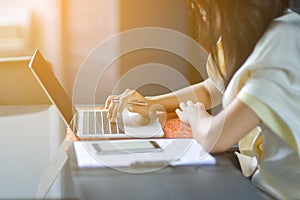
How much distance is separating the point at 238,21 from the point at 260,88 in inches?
7.2

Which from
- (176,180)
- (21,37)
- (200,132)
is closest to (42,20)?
(21,37)

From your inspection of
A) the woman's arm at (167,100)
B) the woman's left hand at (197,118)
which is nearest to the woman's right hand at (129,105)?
the woman's arm at (167,100)

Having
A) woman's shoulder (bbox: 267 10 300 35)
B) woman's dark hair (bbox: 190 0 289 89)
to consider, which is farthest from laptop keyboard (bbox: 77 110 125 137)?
woman's shoulder (bbox: 267 10 300 35)

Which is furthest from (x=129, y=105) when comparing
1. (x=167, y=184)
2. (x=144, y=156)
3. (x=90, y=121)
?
(x=167, y=184)

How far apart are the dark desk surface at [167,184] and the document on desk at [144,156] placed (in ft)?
0.07

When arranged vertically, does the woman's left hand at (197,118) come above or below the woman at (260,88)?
below

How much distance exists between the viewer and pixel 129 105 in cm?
126

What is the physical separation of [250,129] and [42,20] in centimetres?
140

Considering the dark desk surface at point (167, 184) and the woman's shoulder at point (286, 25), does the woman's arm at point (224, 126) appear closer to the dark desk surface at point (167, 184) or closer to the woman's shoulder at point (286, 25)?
the dark desk surface at point (167, 184)

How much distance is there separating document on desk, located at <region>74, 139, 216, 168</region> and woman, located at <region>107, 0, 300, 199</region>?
1.3 inches

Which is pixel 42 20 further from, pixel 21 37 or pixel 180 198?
pixel 180 198

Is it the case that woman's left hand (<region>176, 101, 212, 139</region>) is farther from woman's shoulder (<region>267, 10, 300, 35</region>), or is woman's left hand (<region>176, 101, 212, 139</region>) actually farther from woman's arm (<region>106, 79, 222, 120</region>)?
woman's shoulder (<region>267, 10, 300, 35</region>)

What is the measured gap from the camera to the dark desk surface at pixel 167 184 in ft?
2.53

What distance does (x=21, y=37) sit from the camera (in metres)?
2.00
